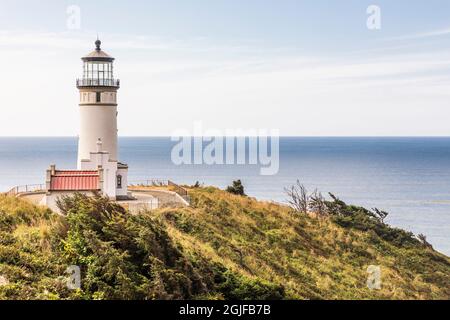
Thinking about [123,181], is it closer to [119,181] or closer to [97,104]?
[119,181]

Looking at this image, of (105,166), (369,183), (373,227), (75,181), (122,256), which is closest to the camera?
(122,256)

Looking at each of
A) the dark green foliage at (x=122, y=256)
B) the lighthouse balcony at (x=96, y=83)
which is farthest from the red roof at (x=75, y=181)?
the dark green foliage at (x=122, y=256)

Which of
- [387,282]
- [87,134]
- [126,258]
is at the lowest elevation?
[387,282]

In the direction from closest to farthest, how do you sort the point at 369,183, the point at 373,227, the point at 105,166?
the point at 105,166 → the point at 373,227 → the point at 369,183

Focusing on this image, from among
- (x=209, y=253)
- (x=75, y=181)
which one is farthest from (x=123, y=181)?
(x=209, y=253)

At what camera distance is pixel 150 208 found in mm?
30125

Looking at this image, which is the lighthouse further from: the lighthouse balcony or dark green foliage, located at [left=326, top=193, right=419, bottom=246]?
dark green foliage, located at [left=326, top=193, right=419, bottom=246]

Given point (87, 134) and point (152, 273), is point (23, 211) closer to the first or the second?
point (152, 273)

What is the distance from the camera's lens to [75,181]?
30.3 m

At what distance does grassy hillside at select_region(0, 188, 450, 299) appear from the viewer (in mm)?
14633

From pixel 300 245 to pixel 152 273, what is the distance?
1766cm

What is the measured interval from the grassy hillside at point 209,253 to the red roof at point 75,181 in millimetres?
3774

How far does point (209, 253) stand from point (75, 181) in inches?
351
